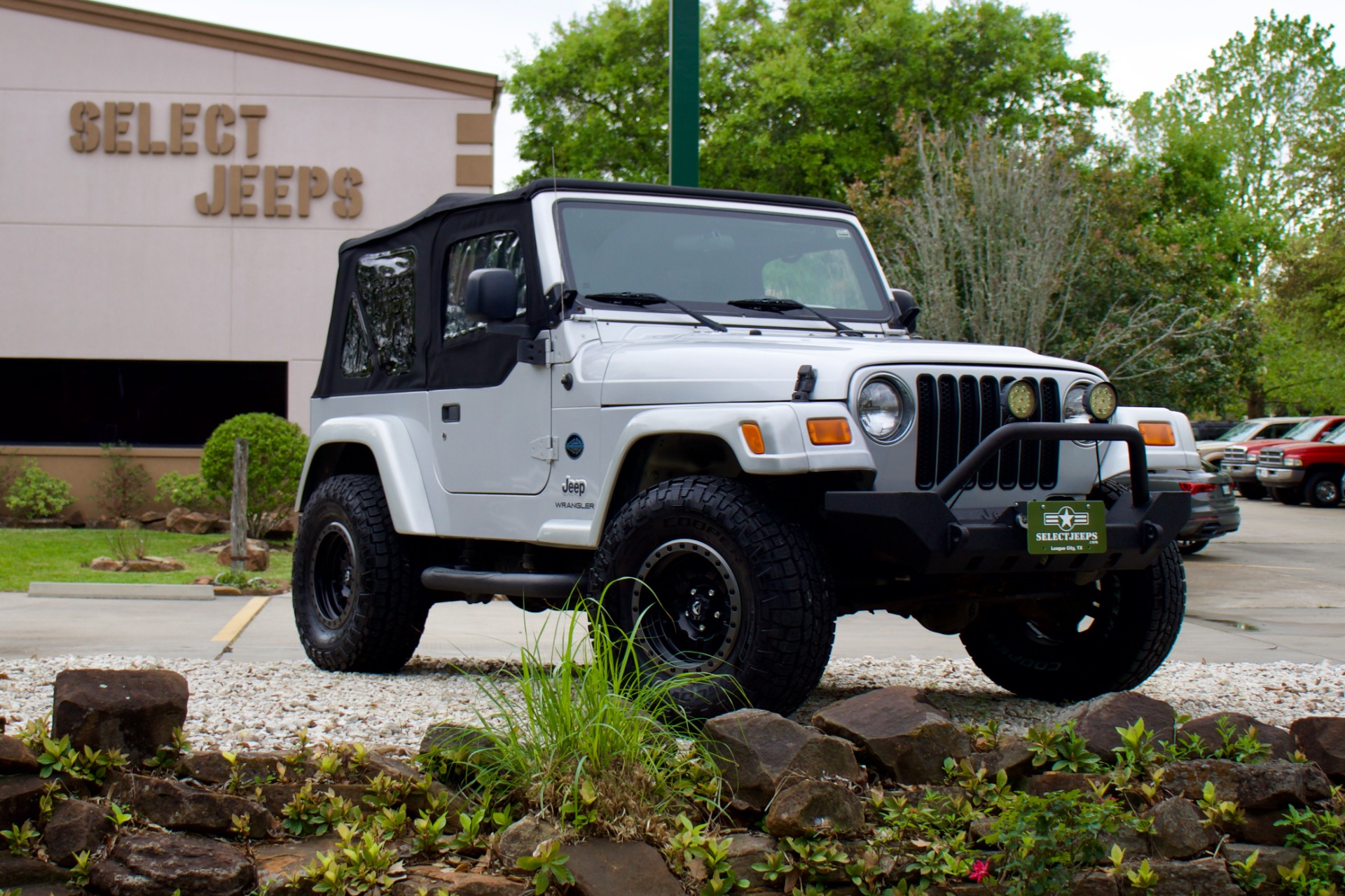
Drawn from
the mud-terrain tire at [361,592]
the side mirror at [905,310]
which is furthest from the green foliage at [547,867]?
the side mirror at [905,310]

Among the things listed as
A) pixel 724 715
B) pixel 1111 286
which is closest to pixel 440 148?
pixel 1111 286

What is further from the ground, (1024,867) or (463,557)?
(463,557)

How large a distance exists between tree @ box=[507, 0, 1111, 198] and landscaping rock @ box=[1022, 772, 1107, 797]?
28068mm

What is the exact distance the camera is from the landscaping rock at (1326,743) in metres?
4.41

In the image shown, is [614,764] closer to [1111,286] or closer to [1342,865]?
[1342,865]

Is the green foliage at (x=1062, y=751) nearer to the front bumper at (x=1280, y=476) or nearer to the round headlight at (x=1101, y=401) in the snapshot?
the round headlight at (x=1101, y=401)

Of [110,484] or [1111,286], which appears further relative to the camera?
[1111,286]

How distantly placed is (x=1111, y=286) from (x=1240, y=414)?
49.1m

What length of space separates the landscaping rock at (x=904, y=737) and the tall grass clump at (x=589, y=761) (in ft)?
1.83

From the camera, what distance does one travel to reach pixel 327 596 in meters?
7.17

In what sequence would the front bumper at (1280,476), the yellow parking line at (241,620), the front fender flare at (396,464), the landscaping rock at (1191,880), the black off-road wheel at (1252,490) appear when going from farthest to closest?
the black off-road wheel at (1252,490) → the front bumper at (1280,476) → the yellow parking line at (241,620) → the front fender flare at (396,464) → the landscaping rock at (1191,880)

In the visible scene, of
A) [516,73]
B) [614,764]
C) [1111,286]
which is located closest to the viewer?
[614,764]

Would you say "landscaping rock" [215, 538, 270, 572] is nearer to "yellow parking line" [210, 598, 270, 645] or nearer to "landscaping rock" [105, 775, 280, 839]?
"yellow parking line" [210, 598, 270, 645]

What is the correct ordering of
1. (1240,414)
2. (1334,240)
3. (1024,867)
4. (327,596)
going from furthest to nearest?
(1240,414), (1334,240), (327,596), (1024,867)
